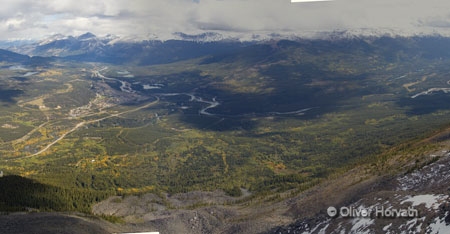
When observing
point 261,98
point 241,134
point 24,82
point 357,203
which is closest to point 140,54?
point 24,82

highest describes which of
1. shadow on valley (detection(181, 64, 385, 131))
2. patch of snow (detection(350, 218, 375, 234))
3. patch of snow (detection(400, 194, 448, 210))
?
patch of snow (detection(400, 194, 448, 210))

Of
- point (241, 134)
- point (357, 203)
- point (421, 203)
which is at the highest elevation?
point (421, 203)

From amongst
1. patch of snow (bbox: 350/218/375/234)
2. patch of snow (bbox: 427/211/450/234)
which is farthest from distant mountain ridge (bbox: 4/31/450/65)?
patch of snow (bbox: 427/211/450/234)

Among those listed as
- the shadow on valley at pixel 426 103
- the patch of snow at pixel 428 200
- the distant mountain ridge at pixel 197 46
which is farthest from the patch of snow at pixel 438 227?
the distant mountain ridge at pixel 197 46

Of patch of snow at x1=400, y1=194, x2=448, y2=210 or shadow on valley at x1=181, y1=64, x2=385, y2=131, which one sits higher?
patch of snow at x1=400, y1=194, x2=448, y2=210

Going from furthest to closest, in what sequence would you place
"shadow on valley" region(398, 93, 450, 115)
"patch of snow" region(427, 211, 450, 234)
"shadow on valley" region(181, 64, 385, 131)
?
"shadow on valley" region(181, 64, 385, 131) → "shadow on valley" region(398, 93, 450, 115) → "patch of snow" region(427, 211, 450, 234)

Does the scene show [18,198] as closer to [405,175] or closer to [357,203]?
[357,203]

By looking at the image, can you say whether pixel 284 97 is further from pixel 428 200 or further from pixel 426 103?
pixel 428 200

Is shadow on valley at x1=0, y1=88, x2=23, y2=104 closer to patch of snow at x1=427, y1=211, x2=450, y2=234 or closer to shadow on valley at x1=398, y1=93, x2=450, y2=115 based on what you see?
shadow on valley at x1=398, y1=93, x2=450, y2=115

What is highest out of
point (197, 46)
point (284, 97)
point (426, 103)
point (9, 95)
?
point (197, 46)

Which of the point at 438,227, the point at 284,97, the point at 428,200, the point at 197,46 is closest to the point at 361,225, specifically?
the point at 428,200

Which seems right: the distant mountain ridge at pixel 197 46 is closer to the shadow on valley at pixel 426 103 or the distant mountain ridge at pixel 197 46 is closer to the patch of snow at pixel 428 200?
the shadow on valley at pixel 426 103
